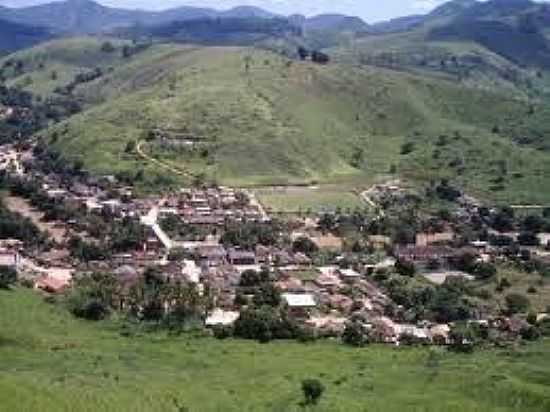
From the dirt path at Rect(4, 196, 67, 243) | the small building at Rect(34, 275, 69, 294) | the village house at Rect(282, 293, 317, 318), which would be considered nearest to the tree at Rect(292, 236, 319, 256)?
the village house at Rect(282, 293, 317, 318)

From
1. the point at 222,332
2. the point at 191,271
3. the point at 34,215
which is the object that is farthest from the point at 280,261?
the point at 34,215

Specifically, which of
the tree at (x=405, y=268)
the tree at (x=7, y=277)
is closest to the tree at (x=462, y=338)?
the tree at (x=405, y=268)

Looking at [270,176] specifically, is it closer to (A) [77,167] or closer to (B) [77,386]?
(A) [77,167]

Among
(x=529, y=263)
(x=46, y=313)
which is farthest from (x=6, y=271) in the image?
(x=529, y=263)

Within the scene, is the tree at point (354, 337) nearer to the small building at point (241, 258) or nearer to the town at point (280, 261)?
the town at point (280, 261)

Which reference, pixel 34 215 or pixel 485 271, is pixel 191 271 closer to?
pixel 485 271

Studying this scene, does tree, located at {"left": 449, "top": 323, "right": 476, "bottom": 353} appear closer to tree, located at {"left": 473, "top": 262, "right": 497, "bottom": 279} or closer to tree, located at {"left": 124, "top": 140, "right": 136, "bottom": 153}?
tree, located at {"left": 473, "top": 262, "right": 497, "bottom": 279}
